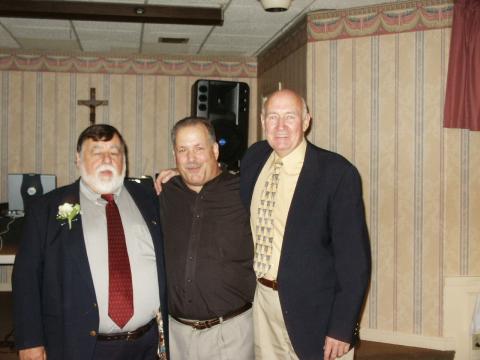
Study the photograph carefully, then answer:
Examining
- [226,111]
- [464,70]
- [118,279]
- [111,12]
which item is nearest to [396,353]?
[464,70]

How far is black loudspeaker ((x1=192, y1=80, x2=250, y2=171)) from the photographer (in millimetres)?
4082

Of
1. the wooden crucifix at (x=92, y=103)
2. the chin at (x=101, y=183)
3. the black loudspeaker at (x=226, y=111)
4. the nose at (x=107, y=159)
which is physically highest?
the wooden crucifix at (x=92, y=103)

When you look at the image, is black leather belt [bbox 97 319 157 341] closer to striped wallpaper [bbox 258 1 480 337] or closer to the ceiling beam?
striped wallpaper [bbox 258 1 480 337]

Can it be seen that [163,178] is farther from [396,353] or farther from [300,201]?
[396,353]

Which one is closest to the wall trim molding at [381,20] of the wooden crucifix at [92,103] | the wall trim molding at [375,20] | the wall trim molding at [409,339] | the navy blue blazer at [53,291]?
the wall trim molding at [375,20]

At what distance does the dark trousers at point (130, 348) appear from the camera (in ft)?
6.44

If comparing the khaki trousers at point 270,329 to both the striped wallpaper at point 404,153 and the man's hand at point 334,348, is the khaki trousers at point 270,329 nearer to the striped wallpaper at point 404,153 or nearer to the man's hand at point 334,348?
the man's hand at point 334,348

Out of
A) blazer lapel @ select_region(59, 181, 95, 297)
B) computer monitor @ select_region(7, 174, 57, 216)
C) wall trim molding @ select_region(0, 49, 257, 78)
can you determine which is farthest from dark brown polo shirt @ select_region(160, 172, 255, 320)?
wall trim molding @ select_region(0, 49, 257, 78)

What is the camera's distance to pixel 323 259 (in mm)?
2018

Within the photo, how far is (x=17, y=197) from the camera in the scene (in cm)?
478

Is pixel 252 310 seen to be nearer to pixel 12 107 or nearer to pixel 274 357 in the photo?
pixel 274 357

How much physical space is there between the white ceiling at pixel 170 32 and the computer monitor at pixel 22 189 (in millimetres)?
1344

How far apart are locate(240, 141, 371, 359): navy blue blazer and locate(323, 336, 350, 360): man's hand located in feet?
0.08

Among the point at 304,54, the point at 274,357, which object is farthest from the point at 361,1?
the point at 274,357
